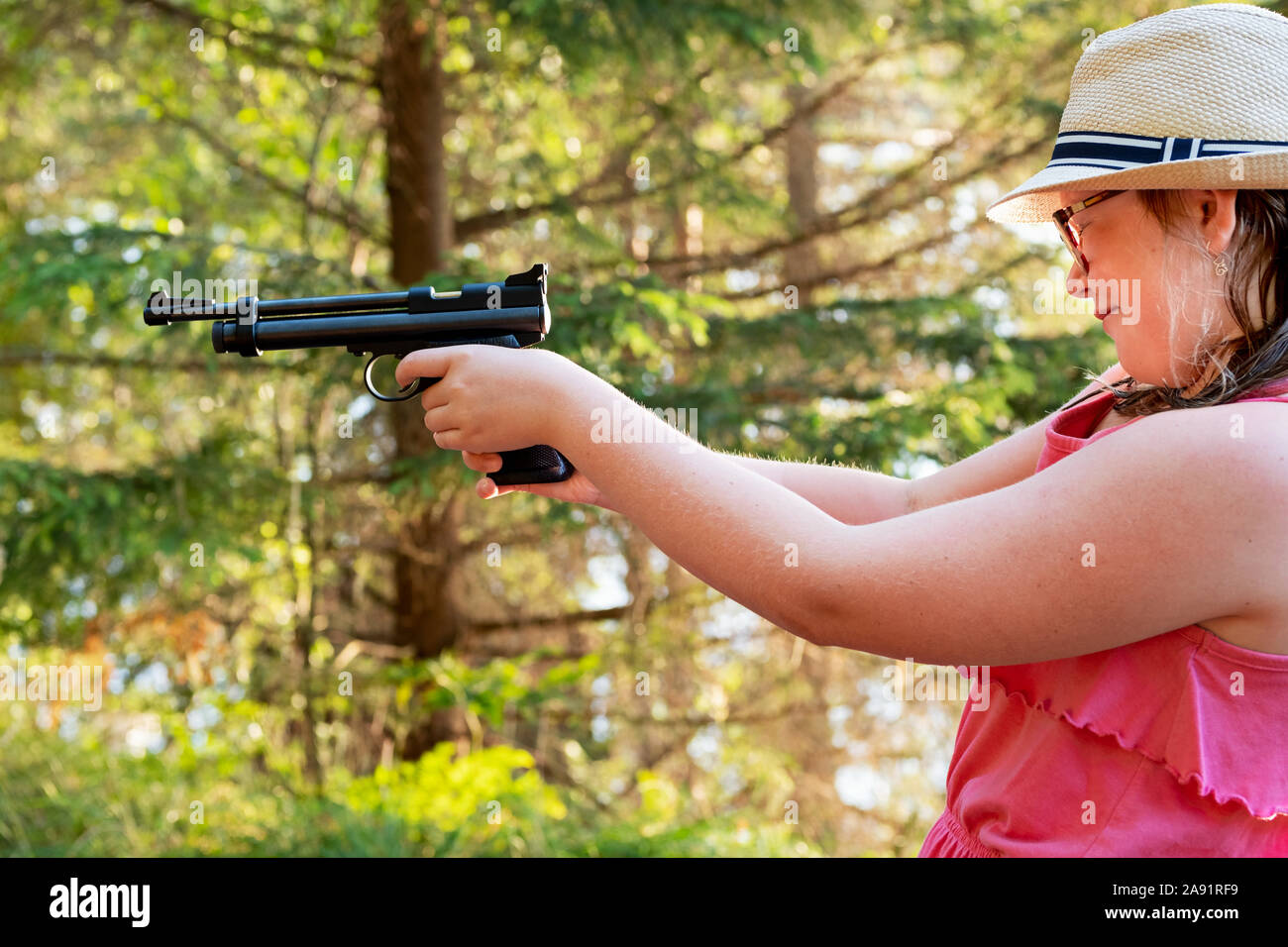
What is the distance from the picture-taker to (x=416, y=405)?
5.88 m

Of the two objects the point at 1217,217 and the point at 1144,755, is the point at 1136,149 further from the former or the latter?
the point at 1144,755

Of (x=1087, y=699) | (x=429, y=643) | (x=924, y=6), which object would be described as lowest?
(x=429, y=643)

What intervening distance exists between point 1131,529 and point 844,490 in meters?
0.80

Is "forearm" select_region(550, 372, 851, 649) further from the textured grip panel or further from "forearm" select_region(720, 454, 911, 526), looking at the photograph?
"forearm" select_region(720, 454, 911, 526)

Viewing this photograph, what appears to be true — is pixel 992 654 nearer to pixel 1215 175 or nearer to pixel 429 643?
pixel 1215 175

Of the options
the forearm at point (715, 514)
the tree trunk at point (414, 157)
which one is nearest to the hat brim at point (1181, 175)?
the forearm at point (715, 514)

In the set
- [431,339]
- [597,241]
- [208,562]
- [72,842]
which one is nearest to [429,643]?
[208,562]

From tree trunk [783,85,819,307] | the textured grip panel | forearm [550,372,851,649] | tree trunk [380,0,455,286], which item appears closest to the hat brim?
forearm [550,372,851,649]

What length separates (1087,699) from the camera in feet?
4.59

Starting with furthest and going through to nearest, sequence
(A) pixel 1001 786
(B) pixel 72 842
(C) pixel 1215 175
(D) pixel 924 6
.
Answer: (D) pixel 924 6
(B) pixel 72 842
(A) pixel 1001 786
(C) pixel 1215 175

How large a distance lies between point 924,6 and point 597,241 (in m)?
2.81

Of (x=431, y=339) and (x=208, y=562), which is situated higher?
(x=431, y=339)

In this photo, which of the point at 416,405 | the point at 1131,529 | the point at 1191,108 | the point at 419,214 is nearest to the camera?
the point at 1131,529

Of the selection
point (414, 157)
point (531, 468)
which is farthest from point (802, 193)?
point (531, 468)
